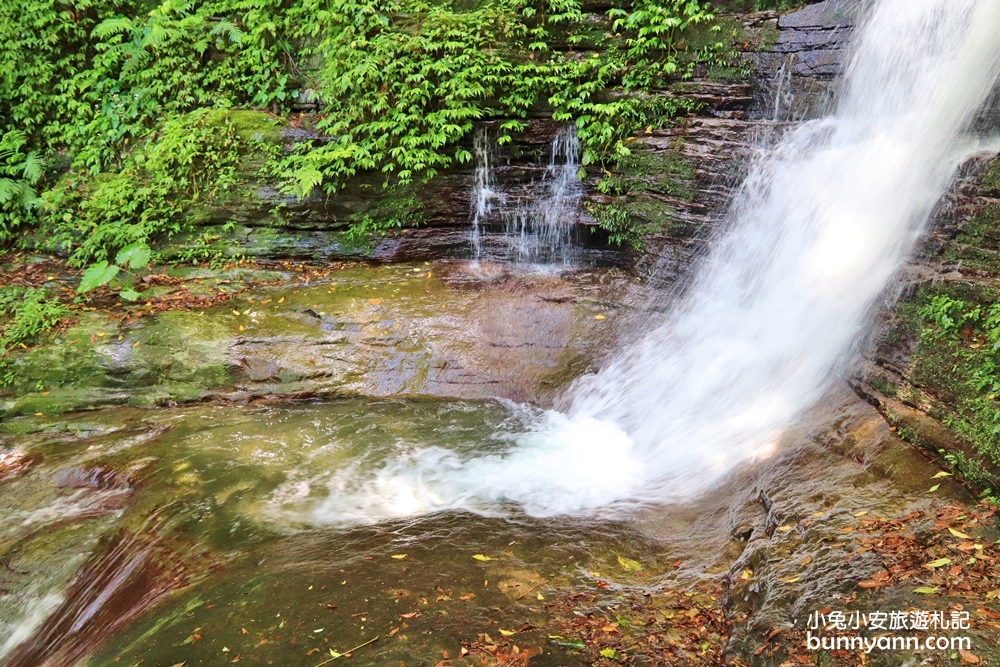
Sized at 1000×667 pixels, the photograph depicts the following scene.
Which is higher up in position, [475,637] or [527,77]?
[527,77]

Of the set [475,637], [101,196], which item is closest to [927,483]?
[475,637]

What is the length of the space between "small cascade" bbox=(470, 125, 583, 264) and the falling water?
2.13 meters

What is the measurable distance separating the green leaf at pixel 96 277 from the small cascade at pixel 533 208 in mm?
5123

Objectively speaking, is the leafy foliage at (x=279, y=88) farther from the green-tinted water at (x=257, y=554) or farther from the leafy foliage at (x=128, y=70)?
the green-tinted water at (x=257, y=554)

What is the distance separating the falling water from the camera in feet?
17.0

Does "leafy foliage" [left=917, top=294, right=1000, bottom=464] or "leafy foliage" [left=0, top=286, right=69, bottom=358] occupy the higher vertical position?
"leafy foliage" [left=917, top=294, right=1000, bottom=464]

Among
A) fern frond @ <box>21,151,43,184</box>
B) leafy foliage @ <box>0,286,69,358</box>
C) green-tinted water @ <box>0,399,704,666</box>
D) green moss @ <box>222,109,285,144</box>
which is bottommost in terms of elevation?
green-tinted water @ <box>0,399,704,666</box>

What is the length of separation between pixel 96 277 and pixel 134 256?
0.56 metres

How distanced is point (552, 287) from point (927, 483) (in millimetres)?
4980

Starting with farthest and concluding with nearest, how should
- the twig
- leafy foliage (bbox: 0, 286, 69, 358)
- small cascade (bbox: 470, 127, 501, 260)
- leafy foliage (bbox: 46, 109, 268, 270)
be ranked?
1. leafy foliage (bbox: 46, 109, 268, 270)
2. small cascade (bbox: 470, 127, 501, 260)
3. leafy foliage (bbox: 0, 286, 69, 358)
4. the twig

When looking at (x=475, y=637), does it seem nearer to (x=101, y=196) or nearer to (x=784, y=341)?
(x=784, y=341)

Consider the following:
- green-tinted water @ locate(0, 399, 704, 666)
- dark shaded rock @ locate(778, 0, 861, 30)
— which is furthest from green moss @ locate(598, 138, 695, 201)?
green-tinted water @ locate(0, 399, 704, 666)

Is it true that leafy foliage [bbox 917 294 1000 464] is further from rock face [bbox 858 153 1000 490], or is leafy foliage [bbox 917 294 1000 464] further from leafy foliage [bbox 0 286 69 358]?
leafy foliage [bbox 0 286 69 358]

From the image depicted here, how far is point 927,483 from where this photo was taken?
3.98 m
